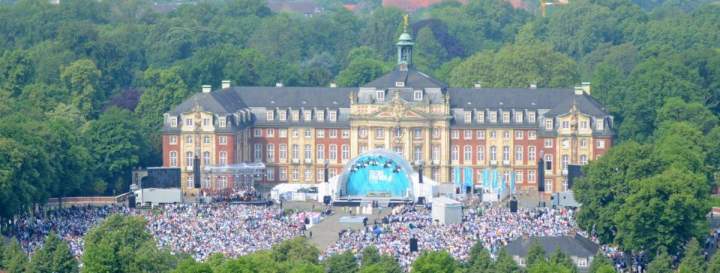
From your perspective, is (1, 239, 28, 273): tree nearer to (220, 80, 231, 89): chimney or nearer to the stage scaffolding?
the stage scaffolding

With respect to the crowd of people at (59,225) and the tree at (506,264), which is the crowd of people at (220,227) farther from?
the tree at (506,264)

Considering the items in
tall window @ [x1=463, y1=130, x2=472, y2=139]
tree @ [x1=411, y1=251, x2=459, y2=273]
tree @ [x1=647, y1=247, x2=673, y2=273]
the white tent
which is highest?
tall window @ [x1=463, y1=130, x2=472, y2=139]

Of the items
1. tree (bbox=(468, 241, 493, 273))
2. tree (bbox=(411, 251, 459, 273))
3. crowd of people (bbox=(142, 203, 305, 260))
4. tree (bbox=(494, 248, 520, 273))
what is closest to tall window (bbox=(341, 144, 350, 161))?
crowd of people (bbox=(142, 203, 305, 260))

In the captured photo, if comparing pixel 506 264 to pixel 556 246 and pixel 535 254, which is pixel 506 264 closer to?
pixel 535 254

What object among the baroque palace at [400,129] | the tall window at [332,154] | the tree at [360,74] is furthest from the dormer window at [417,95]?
the tree at [360,74]

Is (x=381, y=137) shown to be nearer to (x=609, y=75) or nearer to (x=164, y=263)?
(x=609, y=75)

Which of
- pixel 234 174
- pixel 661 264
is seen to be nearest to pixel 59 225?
pixel 234 174
